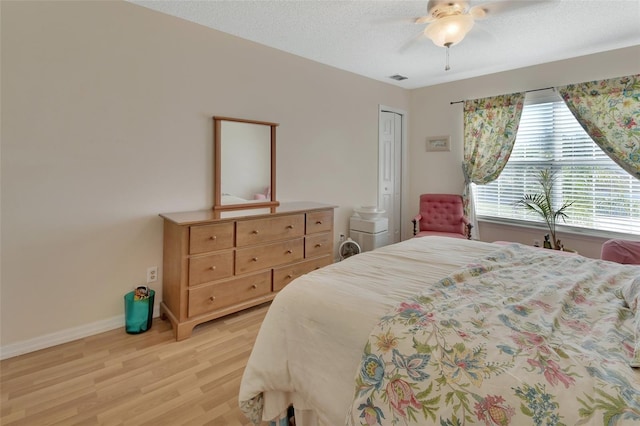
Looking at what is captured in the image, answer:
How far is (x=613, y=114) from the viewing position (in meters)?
3.16

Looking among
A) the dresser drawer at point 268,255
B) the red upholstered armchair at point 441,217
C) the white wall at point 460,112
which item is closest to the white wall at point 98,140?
the dresser drawer at point 268,255

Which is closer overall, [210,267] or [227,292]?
[210,267]

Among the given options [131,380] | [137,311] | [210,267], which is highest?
[210,267]

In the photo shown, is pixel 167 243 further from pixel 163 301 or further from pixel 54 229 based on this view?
pixel 54 229

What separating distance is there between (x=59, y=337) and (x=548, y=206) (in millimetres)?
4839

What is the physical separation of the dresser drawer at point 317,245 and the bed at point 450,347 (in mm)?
1374

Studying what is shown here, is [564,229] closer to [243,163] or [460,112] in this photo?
[460,112]

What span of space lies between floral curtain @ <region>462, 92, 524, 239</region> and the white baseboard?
4.11m

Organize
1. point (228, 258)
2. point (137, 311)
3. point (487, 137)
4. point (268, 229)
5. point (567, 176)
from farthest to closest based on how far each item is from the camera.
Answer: point (487, 137), point (567, 176), point (268, 229), point (228, 258), point (137, 311)

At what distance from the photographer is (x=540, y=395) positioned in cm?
77

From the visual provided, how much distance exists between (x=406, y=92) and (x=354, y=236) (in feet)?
8.17

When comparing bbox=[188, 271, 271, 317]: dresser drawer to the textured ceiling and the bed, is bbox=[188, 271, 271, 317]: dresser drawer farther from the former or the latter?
the textured ceiling

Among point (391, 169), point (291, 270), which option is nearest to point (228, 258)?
point (291, 270)

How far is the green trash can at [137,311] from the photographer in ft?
7.71
